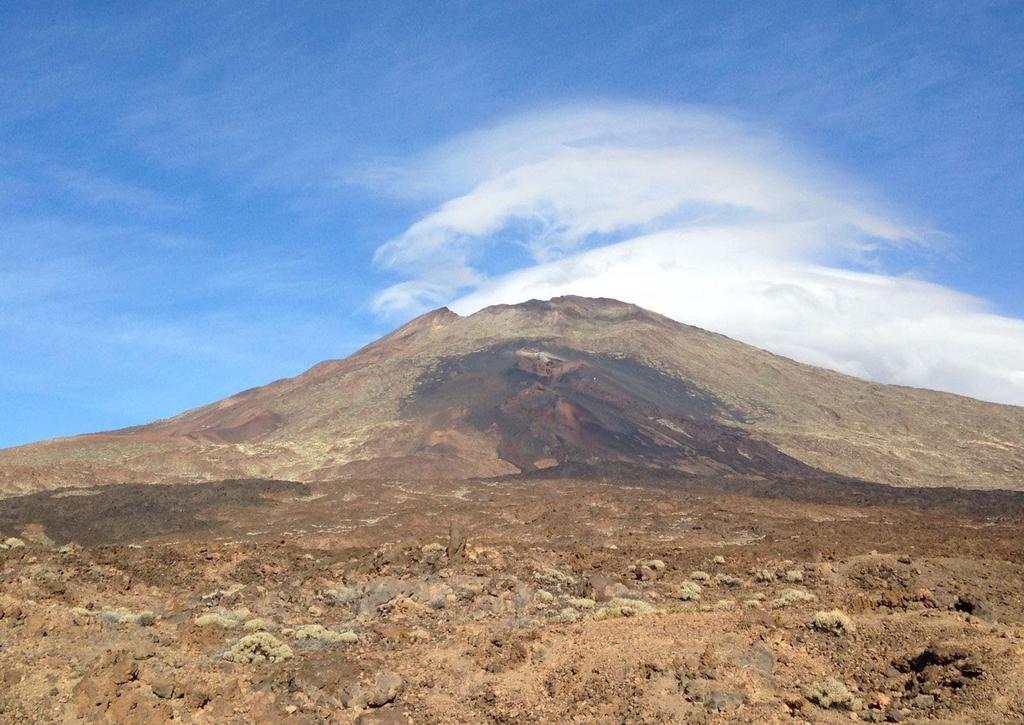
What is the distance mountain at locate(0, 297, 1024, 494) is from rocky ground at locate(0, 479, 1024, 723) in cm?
5000

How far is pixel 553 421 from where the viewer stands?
297ft

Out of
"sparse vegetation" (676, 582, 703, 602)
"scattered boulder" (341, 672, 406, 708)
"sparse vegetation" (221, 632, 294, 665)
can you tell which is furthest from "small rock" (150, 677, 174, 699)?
"sparse vegetation" (676, 582, 703, 602)

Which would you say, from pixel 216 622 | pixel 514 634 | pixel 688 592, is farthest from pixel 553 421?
pixel 514 634

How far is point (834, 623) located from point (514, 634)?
18.0ft

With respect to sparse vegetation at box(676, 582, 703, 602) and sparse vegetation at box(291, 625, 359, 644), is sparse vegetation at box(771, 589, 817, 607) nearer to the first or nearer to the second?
sparse vegetation at box(676, 582, 703, 602)

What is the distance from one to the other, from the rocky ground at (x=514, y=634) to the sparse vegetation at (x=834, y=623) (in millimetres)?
27

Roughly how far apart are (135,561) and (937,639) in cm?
2006

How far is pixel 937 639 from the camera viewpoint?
13039mm

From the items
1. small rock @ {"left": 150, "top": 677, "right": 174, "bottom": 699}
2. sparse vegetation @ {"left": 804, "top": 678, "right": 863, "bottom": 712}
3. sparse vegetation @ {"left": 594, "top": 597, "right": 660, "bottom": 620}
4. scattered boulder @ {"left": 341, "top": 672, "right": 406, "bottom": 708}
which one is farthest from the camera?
sparse vegetation @ {"left": 594, "top": 597, "right": 660, "bottom": 620}

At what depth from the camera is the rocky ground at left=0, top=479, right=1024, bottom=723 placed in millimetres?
11648

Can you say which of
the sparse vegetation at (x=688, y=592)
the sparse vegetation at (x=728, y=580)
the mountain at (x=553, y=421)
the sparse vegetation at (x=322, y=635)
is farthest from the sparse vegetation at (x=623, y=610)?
the mountain at (x=553, y=421)

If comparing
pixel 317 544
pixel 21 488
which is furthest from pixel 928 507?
pixel 21 488

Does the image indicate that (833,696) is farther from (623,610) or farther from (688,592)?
(688,592)

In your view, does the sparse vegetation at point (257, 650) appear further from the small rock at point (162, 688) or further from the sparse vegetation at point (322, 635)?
the small rock at point (162, 688)
